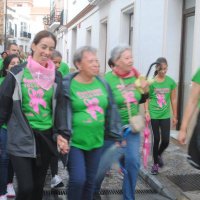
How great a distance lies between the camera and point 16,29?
8100 centimetres

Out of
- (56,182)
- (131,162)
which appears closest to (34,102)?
(131,162)

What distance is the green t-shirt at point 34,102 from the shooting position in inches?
153

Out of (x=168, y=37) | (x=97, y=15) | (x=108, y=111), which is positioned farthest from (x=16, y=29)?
(x=108, y=111)

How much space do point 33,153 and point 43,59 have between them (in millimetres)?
843

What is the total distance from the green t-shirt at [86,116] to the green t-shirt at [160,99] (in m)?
2.63

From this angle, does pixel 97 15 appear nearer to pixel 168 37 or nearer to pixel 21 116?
pixel 168 37

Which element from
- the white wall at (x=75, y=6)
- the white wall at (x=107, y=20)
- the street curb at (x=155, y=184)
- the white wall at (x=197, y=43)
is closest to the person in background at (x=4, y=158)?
the street curb at (x=155, y=184)

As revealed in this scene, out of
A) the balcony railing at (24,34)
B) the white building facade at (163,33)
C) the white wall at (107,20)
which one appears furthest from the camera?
the balcony railing at (24,34)

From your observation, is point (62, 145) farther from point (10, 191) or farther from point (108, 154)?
point (10, 191)

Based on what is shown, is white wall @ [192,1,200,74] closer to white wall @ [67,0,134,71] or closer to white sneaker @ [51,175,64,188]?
white sneaker @ [51,175,64,188]

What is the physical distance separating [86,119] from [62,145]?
0.35m

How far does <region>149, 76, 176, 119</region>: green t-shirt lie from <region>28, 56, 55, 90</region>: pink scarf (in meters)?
2.89

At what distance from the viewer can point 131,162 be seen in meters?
4.82

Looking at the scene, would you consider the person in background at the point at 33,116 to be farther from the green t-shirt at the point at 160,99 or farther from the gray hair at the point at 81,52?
the green t-shirt at the point at 160,99
